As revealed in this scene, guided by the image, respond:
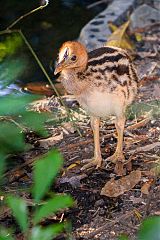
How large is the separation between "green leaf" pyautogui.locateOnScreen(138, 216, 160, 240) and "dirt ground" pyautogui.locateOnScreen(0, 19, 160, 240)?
208cm

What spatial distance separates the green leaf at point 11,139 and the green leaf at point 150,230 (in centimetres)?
37

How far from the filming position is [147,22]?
6.98 m

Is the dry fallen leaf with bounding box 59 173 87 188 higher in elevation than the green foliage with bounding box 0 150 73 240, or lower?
lower

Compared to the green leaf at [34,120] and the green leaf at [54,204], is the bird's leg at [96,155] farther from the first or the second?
the green leaf at [54,204]

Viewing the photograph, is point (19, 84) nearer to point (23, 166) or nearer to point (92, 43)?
point (92, 43)

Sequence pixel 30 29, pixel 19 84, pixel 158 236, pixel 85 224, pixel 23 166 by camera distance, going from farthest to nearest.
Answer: pixel 30 29
pixel 19 84
pixel 23 166
pixel 85 224
pixel 158 236

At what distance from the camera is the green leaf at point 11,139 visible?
1.40 metres

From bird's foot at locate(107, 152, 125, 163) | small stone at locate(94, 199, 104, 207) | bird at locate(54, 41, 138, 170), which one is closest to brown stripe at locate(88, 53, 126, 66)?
bird at locate(54, 41, 138, 170)

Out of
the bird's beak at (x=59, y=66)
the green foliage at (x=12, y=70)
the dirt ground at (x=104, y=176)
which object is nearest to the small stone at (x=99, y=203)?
the dirt ground at (x=104, y=176)

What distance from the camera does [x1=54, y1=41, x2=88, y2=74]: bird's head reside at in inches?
143

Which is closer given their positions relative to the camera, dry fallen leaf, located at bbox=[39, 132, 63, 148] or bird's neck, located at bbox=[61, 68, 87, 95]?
bird's neck, located at bbox=[61, 68, 87, 95]

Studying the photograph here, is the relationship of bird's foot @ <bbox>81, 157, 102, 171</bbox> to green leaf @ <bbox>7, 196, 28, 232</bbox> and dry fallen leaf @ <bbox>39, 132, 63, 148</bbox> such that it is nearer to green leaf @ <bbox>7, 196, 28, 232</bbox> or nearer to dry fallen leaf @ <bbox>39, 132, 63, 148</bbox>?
dry fallen leaf @ <bbox>39, 132, 63, 148</bbox>

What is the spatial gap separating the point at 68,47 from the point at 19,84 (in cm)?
243

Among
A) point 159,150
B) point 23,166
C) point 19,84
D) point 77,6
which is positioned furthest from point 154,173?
point 77,6
